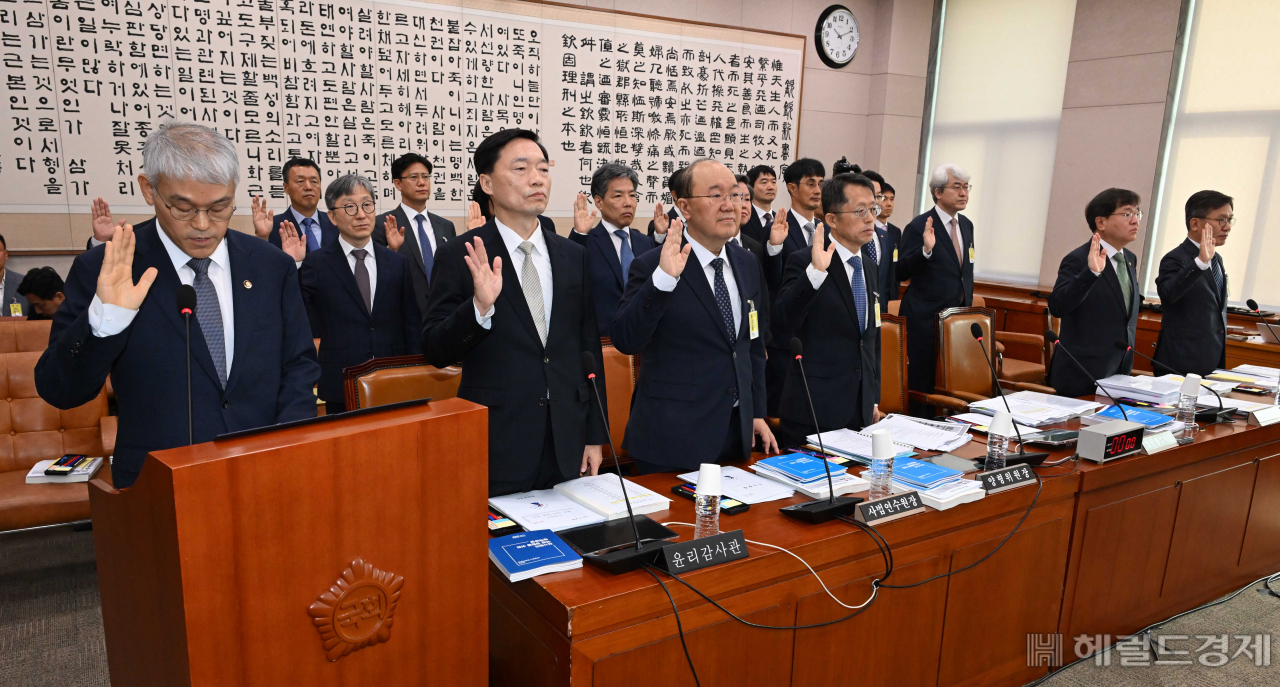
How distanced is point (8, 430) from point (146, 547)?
2.65 meters

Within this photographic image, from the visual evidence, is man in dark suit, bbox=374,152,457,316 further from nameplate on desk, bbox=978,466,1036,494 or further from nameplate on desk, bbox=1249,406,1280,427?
nameplate on desk, bbox=1249,406,1280,427

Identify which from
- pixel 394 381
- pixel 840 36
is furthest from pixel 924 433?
pixel 840 36

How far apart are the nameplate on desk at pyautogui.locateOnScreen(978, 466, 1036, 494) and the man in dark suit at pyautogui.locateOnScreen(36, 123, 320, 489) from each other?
168cm

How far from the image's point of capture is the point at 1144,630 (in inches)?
100

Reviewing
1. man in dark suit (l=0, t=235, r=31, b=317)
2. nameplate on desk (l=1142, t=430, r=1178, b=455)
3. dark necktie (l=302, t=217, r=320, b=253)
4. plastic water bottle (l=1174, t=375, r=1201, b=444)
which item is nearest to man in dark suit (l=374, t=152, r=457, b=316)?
dark necktie (l=302, t=217, r=320, b=253)

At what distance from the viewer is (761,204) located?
4.99 meters

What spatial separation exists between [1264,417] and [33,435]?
470 centimetres

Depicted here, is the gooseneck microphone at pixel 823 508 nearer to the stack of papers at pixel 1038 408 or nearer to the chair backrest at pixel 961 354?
the stack of papers at pixel 1038 408

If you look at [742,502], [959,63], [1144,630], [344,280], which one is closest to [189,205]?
[742,502]

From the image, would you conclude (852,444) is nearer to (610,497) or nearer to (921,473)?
(921,473)

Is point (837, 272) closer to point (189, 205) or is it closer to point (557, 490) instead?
point (557, 490)

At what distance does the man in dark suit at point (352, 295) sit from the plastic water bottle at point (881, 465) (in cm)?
197

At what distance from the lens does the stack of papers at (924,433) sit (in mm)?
2305

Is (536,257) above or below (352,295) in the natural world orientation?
above
